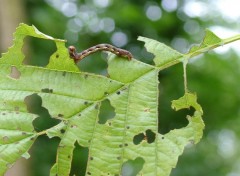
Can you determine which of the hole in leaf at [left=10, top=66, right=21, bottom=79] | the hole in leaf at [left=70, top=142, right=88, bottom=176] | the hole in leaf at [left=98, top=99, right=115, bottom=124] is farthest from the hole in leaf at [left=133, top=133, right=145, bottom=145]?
the hole in leaf at [left=70, top=142, right=88, bottom=176]

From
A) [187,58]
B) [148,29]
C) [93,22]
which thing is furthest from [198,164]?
[187,58]

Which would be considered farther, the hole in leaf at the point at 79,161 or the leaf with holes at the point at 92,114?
the hole in leaf at the point at 79,161

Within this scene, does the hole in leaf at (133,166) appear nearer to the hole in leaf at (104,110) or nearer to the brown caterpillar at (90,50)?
the hole in leaf at (104,110)

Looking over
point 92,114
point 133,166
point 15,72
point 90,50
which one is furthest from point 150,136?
point 133,166

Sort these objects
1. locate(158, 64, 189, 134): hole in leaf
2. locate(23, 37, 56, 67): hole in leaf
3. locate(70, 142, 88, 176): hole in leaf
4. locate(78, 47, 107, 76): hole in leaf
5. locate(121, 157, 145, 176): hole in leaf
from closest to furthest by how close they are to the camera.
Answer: locate(121, 157, 145, 176): hole in leaf
locate(70, 142, 88, 176): hole in leaf
locate(158, 64, 189, 134): hole in leaf
locate(78, 47, 107, 76): hole in leaf
locate(23, 37, 56, 67): hole in leaf

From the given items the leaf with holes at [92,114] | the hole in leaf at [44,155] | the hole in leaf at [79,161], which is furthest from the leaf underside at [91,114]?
the hole in leaf at [44,155]

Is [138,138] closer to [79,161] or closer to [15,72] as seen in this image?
[15,72]

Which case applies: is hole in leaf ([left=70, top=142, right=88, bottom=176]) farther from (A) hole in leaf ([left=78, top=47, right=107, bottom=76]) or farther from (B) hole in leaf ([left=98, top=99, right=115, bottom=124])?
(B) hole in leaf ([left=98, top=99, right=115, bottom=124])

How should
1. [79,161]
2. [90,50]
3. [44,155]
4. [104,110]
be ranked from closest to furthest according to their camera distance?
[90,50] → [104,110] → [79,161] → [44,155]

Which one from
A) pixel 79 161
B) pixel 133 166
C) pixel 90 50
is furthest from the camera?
pixel 79 161
